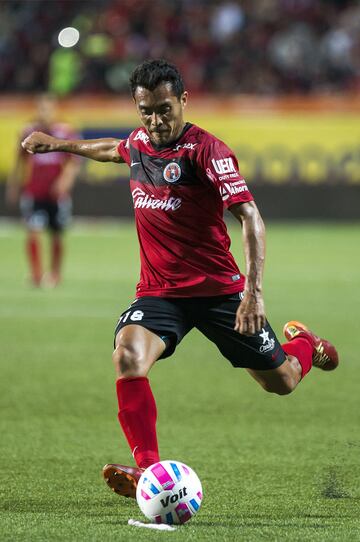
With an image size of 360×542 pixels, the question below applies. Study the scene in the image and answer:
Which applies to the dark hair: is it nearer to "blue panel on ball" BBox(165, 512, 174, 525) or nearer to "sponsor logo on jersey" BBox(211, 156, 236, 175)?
"sponsor logo on jersey" BBox(211, 156, 236, 175)

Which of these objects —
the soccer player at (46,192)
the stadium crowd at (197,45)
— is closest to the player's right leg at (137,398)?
the soccer player at (46,192)

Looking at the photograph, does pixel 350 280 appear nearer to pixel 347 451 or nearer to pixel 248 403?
pixel 248 403

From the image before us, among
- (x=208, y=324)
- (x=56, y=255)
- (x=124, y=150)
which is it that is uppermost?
(x=124, y=150)

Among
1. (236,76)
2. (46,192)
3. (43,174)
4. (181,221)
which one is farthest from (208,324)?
(236,76)

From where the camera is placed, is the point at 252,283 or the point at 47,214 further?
the point at 47,214

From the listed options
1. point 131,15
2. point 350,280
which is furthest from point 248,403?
point 131,15

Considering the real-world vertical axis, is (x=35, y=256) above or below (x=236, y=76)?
below

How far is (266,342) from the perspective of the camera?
5953mm

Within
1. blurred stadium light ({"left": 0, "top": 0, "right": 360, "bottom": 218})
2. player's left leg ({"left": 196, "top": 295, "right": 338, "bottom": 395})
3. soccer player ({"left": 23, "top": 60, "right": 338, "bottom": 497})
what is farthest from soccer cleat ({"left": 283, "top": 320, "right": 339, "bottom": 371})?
blurred stadium light ({"left": 0, "top": 0, "right": 360, "bottom": 218})

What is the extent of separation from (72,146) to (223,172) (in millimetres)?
1232

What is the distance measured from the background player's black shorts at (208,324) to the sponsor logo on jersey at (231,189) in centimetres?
62

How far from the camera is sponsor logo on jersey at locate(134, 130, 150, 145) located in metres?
5.92

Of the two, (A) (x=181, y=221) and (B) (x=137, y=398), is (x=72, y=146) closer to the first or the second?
(A) (x=181, y=221)

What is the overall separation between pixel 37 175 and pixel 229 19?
1065cm
